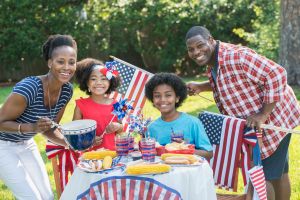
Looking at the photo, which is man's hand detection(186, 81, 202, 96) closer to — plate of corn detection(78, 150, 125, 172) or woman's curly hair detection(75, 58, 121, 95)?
woman's curly hair detection(75, 58, 121, 95)

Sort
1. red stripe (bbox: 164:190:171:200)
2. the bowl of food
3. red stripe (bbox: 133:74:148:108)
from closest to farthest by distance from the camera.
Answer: red stripe (bbox: 164:190:171:200) → the bowl of food → red stripe (bbox: 133:74:148:108)

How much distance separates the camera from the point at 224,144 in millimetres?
4926

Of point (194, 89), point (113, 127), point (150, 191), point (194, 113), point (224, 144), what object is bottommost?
point (194, 113)

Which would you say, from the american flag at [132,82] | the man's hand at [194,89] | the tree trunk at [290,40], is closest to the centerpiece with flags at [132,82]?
the american flag at [132,82]

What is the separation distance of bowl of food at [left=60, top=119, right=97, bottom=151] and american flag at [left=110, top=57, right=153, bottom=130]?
1.72 m

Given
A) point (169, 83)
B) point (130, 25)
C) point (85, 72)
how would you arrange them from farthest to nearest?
point (130, 25) → point (85, 72) → point (169, 83)

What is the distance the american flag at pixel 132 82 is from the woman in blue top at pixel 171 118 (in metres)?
1.29

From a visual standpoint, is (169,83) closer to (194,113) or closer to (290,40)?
(194,113)

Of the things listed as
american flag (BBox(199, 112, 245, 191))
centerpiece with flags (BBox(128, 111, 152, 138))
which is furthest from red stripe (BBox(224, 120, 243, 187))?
centerpiece with flags (BBox(128, 111, 152, 138))

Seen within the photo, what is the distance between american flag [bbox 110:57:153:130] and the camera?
6.18 m

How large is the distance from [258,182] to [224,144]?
526 mm

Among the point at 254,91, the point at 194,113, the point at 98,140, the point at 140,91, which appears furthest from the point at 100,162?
the point at 194,113

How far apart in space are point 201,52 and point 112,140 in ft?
3.99

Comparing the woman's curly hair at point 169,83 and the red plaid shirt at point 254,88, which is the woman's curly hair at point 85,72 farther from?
the red plaid shirt at point 254,88
